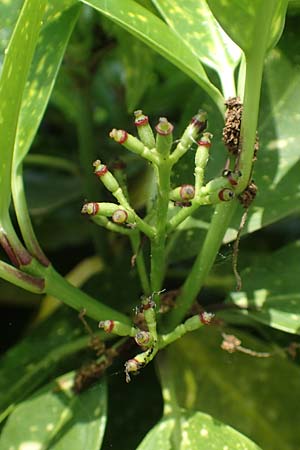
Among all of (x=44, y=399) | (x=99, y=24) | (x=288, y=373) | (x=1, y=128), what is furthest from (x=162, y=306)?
(x=99, y=24)

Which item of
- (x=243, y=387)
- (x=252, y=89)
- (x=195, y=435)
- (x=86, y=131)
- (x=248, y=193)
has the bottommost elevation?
(x=243, y=387)

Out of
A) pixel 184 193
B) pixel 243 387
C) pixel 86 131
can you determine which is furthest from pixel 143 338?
pixel 86 131

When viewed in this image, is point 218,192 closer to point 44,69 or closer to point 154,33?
point 154,33

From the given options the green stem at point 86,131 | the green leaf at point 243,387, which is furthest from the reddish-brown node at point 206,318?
the green stem at point 86,131

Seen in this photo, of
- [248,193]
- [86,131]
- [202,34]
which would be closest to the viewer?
[248,193]

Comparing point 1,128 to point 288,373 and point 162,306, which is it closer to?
point 162,306

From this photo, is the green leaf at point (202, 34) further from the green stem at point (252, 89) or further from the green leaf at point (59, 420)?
the green leaf at point (59, 420)

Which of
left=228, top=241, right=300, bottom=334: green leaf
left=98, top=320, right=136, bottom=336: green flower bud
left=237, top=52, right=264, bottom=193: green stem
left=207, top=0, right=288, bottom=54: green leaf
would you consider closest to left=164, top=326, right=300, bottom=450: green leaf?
left=228, top=241, right=300, bottom=334: green leaf
